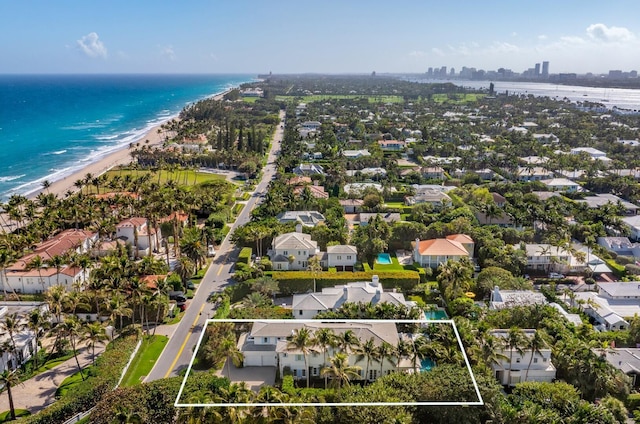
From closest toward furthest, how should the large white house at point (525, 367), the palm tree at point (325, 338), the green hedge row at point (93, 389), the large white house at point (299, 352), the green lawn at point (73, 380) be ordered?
the palm tree at point (325, 338) → the large white house at point (299, 352) → the green hedge row at point (93, 389) → the large white house at point (525, 367) → the green lawn at point (73, 380)

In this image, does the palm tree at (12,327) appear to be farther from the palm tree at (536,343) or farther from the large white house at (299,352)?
the palm tree at (536,343)

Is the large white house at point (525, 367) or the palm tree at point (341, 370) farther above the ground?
the palm tree at point (341, 370)

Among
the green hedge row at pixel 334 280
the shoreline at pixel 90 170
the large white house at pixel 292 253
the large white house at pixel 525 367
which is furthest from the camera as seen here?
the shoreline at pixel 90 170

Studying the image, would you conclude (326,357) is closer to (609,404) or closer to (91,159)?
(609,404)

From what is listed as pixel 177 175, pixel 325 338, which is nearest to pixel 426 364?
pixel 325 338

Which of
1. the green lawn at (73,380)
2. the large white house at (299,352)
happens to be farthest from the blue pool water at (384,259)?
the green lawn at (73,380)


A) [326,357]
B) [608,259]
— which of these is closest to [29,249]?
[326,357]

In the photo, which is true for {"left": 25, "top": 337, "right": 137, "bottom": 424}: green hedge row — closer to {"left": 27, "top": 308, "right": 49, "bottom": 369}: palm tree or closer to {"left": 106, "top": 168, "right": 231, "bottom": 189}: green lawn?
{"left": 27, "top": 308, "right": 49, "bottom": 369}: palm tree
